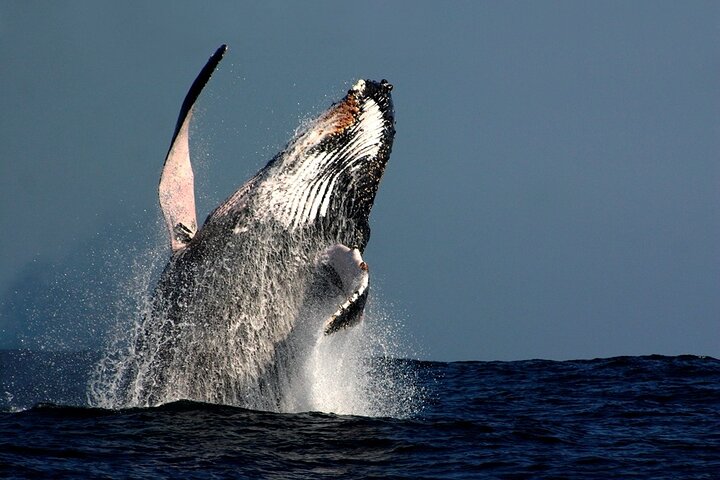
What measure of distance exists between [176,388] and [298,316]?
1784mm

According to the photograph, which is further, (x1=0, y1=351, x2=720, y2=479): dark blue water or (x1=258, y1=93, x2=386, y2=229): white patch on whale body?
(x1=258, y1=93, x2=386, y2=229): white patch on whale body

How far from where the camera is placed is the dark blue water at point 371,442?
10039 mm

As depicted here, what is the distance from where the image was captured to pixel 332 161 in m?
12.1

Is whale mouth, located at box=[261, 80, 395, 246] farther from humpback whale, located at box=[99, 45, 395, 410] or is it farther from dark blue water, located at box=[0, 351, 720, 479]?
dark blue water, located at box=[0, 351, 720, 479]

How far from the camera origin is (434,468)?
10430 mm

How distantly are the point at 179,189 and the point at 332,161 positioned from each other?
2.02 meters

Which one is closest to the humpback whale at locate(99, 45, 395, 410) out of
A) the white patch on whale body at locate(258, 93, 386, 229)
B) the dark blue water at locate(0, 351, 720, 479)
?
the white patch on whale body at locate(258, 93, 386, 229)

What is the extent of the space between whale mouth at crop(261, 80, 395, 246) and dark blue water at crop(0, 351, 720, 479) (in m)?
2.62

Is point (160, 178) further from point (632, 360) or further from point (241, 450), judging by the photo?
point (632, 360)

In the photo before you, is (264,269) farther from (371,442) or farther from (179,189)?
(371,442)

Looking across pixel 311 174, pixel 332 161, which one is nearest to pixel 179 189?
pixel 311 174

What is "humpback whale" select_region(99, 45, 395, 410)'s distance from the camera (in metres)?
12.1

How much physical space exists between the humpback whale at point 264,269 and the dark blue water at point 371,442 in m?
0.54

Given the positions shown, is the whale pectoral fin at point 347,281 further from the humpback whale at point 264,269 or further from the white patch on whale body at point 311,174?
the white patch on whale body at point 311,174
